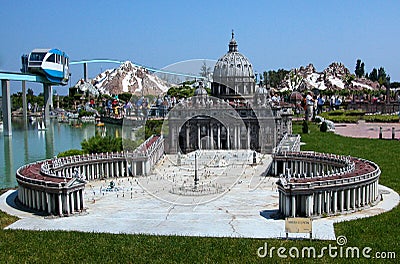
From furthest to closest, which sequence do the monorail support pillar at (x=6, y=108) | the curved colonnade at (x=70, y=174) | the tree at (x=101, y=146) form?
1. the monorail support pillar at (x=6, y=108)
2. the tree at (x=101, y=146)
3. the curved colonnade at (x=70, y=174)

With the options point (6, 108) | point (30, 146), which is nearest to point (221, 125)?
point (30, 146)

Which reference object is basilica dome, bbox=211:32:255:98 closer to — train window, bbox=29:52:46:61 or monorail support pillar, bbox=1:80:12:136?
monorail support pillar, bbox=1:80:12:136

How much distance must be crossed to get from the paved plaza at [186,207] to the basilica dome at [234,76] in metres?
35.7

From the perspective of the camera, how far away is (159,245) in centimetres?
3469

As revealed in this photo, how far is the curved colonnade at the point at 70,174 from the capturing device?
4328 cm

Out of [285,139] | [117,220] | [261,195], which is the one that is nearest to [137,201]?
[117,220]

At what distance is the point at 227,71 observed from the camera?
331 feet

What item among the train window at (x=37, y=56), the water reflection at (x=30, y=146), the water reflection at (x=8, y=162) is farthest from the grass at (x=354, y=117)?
the water reflection at (x=8, y=162)

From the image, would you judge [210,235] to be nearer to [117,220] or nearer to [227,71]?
[117,220]

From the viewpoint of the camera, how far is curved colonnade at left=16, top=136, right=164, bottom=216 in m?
43.3

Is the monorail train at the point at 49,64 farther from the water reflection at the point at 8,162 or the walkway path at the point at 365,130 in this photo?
the walkway path at the point at 365,130

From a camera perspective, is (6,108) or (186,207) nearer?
(186,207)

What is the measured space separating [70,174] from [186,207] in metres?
18.8

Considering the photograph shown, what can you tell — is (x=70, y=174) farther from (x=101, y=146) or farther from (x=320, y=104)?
(x=320, y=104)
